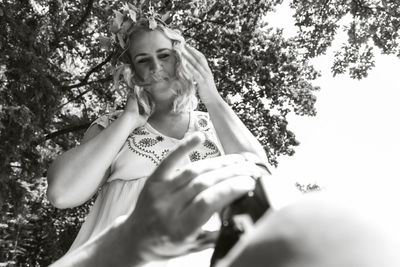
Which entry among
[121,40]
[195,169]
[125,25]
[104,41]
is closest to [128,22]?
[125,25]

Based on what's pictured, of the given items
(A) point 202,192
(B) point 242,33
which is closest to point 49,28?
(B) point 242,33

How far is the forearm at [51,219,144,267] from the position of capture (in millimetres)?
885

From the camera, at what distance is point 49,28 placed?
876 cm

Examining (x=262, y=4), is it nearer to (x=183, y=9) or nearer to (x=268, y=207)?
(x=183, y=9)

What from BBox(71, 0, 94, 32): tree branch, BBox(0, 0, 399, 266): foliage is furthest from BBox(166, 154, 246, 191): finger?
BBox(71, 0, 94, 32): tree branch

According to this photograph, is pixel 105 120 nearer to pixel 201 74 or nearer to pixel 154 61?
pixel 154 61

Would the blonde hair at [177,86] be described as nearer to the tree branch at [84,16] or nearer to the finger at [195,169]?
the finger at [195,169]

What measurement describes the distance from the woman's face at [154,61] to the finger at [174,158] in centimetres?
196

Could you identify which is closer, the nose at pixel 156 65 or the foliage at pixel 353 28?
the nose at pixel 156 65

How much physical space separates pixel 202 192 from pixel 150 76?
2018mm

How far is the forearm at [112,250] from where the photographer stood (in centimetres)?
89

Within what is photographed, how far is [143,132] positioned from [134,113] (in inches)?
5.2

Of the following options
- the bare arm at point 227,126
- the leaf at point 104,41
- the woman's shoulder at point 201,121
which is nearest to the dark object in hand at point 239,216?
the bare arm at point 227,126

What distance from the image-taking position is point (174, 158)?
0.86 meters
